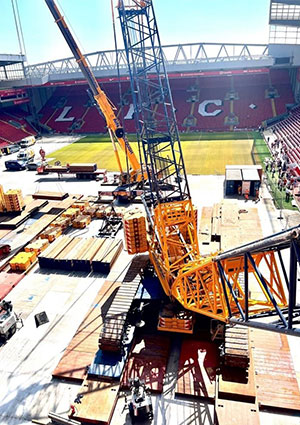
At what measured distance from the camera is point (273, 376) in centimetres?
1783

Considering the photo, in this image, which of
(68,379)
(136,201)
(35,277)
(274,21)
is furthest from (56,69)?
(68,379)

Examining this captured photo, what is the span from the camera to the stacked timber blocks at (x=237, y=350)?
17047 millimetres

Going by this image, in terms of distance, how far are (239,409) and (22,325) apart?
49.4 feet

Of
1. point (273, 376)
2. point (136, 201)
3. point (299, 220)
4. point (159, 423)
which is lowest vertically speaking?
point (159, 423)

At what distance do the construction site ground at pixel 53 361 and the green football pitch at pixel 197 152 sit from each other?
84.2 feet

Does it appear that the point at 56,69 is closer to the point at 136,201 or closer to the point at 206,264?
the point at 136,201

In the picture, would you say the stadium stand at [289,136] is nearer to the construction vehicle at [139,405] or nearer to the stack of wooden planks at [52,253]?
the stack of wooden planks at [52,253]

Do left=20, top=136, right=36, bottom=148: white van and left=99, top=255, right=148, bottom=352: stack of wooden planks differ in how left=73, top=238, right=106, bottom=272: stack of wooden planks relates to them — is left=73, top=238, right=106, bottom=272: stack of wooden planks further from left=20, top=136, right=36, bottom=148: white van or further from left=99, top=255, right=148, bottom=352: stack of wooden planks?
left=20, top=136, right=36, bottom=148: white van

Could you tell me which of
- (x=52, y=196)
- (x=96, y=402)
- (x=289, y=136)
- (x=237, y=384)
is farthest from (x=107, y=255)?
(x=289, y=136)

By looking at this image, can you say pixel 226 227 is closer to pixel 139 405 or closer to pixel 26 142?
pixel 139 405

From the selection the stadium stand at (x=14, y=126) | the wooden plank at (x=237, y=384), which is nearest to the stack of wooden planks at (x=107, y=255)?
the wooden plank at (x=237, y=384)

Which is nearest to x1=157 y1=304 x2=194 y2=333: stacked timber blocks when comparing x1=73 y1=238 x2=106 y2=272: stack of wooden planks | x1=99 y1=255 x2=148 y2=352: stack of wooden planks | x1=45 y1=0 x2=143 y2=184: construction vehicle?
x1=99 y1=255 x2=148 y2=352: stack of wooden planks

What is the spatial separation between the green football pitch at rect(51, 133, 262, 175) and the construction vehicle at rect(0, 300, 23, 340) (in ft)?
126

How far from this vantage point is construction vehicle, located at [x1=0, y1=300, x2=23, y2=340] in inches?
836
